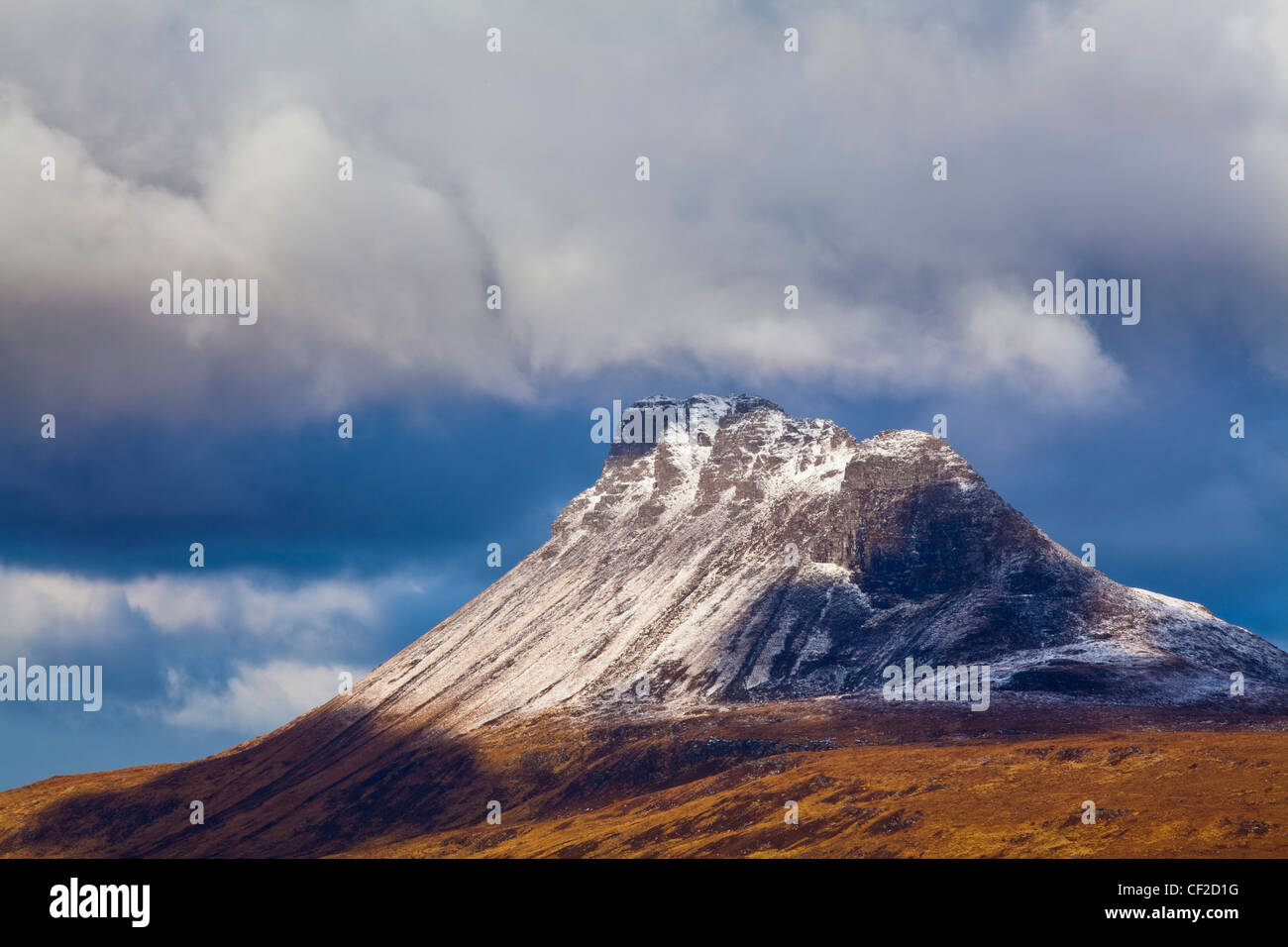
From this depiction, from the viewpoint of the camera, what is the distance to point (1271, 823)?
175250 millimetres
